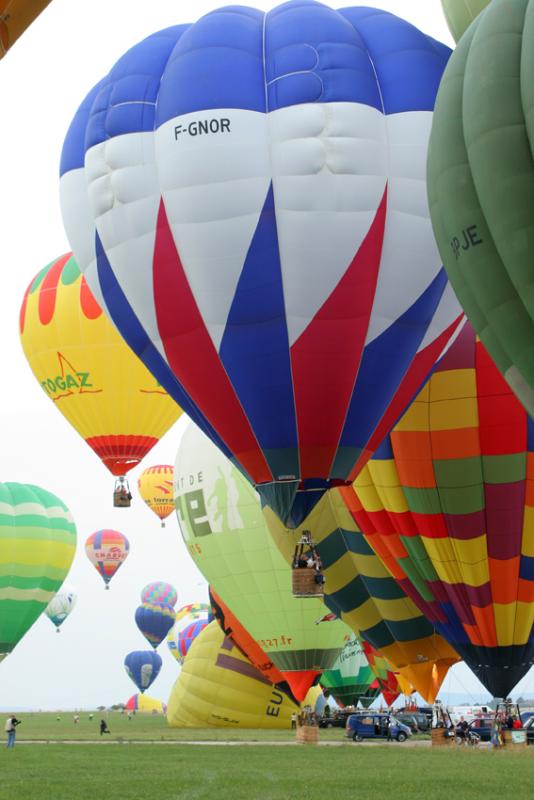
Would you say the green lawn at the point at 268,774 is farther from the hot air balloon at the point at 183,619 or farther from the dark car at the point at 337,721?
the hot air balloon at the point at 183,619

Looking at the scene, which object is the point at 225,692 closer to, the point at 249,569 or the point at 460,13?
the point at 249,569

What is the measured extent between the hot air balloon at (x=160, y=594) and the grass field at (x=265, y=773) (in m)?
36.1

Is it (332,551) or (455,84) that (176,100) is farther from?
(332,551)

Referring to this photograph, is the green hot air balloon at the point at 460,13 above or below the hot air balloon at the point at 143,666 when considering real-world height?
above

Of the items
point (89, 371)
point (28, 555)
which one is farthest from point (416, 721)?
point (89, 371)

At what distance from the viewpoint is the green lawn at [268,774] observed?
452 inches

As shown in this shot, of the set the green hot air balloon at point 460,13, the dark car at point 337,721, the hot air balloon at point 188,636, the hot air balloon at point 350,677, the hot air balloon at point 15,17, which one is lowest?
the dark car at point 337,721

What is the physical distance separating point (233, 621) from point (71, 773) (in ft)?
28.8

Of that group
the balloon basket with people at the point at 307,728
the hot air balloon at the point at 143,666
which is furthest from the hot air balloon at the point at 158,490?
the balloon basket with people at the point at 307,728

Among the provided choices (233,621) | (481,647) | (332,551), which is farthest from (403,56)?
(233,621)

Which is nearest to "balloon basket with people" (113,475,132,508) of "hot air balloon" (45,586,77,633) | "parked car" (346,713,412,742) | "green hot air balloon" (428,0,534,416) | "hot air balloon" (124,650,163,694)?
"parked car" (346,713,412,742)

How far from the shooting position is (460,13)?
1402 cm

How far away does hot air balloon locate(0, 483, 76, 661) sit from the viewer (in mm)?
25797

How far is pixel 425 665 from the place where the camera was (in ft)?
62.0
